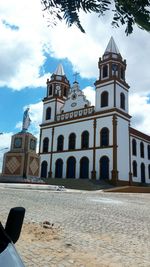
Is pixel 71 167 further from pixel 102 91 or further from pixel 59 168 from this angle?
pixel 102 91

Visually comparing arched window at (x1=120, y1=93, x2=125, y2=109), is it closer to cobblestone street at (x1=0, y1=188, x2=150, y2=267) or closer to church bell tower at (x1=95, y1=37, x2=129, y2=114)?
church bell tower at (x1=95, y1=37, x2=129, y2=114)

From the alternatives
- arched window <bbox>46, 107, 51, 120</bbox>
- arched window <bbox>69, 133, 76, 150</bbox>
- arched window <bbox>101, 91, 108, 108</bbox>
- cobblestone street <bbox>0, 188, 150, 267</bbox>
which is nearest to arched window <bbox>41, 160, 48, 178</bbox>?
arched window <bbox>69, 133, 76, 150</bbox>

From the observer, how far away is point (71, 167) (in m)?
35.4

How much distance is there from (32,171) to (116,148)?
31.1ft

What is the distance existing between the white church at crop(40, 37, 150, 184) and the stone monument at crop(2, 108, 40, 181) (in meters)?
7.26

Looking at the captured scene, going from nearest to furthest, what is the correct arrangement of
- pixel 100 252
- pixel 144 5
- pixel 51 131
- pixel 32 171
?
pixel 144 5
pixel 100 252
pixel 32 171
pixel 51 131

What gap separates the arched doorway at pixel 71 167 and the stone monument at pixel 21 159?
23.0ft

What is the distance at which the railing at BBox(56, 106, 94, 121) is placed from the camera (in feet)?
117

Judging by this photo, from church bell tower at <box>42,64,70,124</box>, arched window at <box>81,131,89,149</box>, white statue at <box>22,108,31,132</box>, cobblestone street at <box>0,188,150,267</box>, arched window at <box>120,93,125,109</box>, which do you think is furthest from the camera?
church bell tower at <box>42,64,70,124</box>

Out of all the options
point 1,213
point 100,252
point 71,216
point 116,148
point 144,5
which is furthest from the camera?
point 116,148

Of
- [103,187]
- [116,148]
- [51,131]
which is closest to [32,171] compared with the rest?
[103,187]

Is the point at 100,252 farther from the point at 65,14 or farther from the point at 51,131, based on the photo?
the point at 51,131

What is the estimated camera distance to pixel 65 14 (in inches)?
50.8

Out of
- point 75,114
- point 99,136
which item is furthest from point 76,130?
point 99,136
